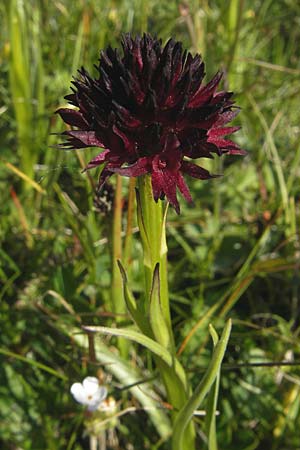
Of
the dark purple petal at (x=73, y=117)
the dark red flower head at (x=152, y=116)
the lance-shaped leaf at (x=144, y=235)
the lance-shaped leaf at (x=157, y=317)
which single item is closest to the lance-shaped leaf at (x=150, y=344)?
the lance-shaped leaf at (x=157, y=317)

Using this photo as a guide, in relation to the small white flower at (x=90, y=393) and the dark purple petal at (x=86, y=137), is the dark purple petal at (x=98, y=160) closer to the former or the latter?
the dark purple petal at (x=86, y=137)

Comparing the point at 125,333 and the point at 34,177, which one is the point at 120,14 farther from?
the point at 125,333

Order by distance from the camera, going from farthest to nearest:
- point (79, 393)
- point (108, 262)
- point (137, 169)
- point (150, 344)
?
point (108, 262)
point (79, 393)
point (150, 344)
point (137, 169)

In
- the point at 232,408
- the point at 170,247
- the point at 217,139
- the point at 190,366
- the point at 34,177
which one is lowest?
the point at 232,408

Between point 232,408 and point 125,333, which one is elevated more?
point 125,333

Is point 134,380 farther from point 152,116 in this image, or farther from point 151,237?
point 152,116

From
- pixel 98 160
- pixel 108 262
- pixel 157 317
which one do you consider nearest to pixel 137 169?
pixel 98 160

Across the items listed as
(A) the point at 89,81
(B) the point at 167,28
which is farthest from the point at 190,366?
(B) the point at 167,28
